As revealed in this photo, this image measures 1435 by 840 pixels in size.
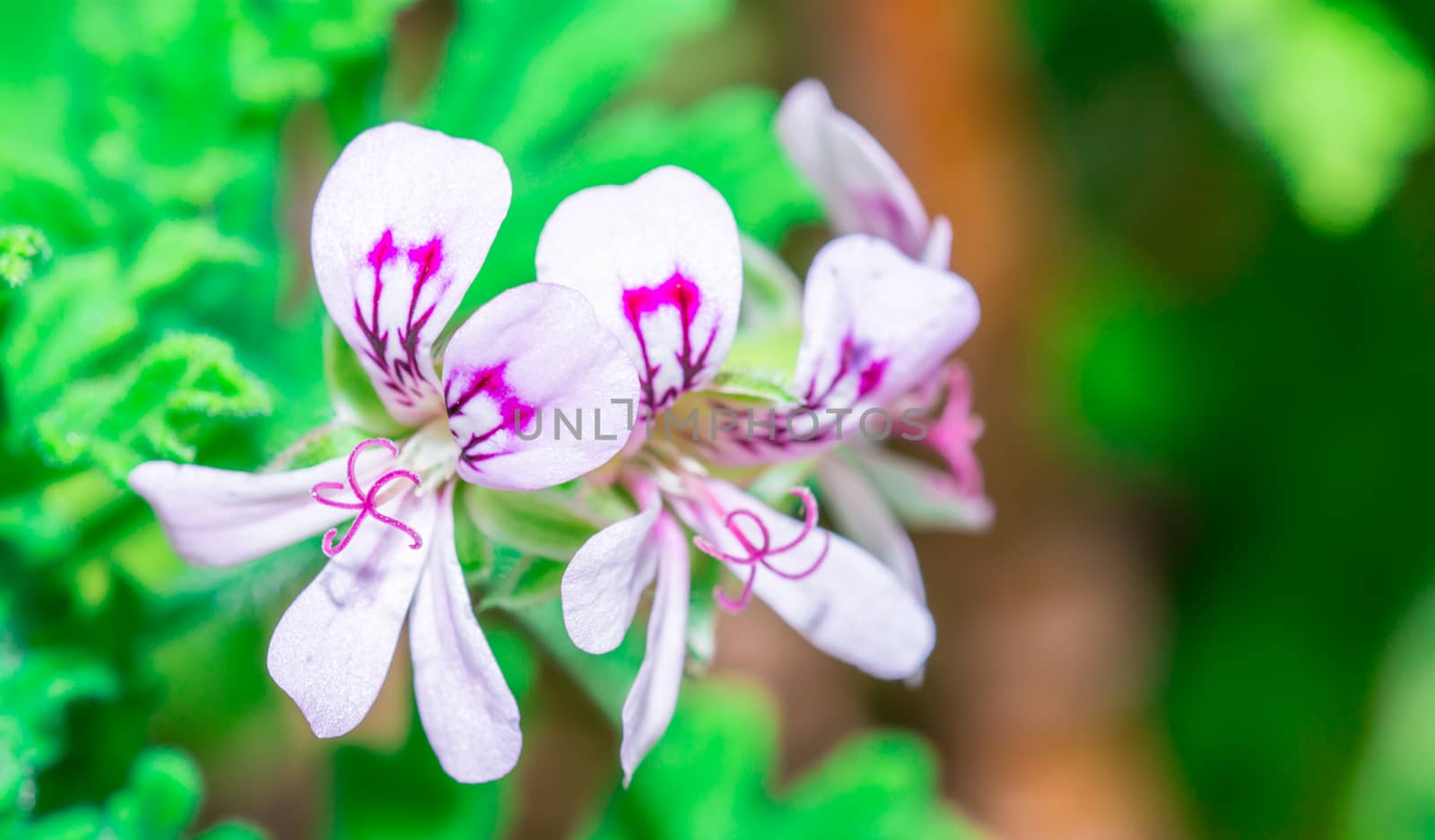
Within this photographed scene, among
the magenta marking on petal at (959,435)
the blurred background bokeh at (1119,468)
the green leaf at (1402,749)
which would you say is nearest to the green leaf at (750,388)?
the magenta marking on petal at (959,435)

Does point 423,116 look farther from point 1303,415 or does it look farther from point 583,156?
point 1303,415

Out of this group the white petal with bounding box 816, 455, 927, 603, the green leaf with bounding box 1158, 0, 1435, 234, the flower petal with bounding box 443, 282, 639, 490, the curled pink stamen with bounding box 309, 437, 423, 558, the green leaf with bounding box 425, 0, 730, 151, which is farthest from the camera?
the green leaf with bounding box 1158, 0, 1435, 234

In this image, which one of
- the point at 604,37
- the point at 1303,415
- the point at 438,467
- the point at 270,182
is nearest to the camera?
the point at 438,467

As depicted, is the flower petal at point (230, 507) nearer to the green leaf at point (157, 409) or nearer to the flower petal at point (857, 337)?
the green leaf at point (157, 409)

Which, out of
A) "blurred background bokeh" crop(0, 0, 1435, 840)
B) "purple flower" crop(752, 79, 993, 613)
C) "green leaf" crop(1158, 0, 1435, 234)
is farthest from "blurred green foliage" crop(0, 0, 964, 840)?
"green leaf" crop(1158, 0, 1435, 234)

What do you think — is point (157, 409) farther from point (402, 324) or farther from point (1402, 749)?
point (1402, 749)

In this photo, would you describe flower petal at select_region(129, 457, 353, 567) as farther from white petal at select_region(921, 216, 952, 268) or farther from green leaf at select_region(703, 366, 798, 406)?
white petal at select_region(921, 216, 952, 268)

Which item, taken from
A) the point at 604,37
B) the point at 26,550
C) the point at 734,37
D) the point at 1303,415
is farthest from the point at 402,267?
the point at 1303,415
